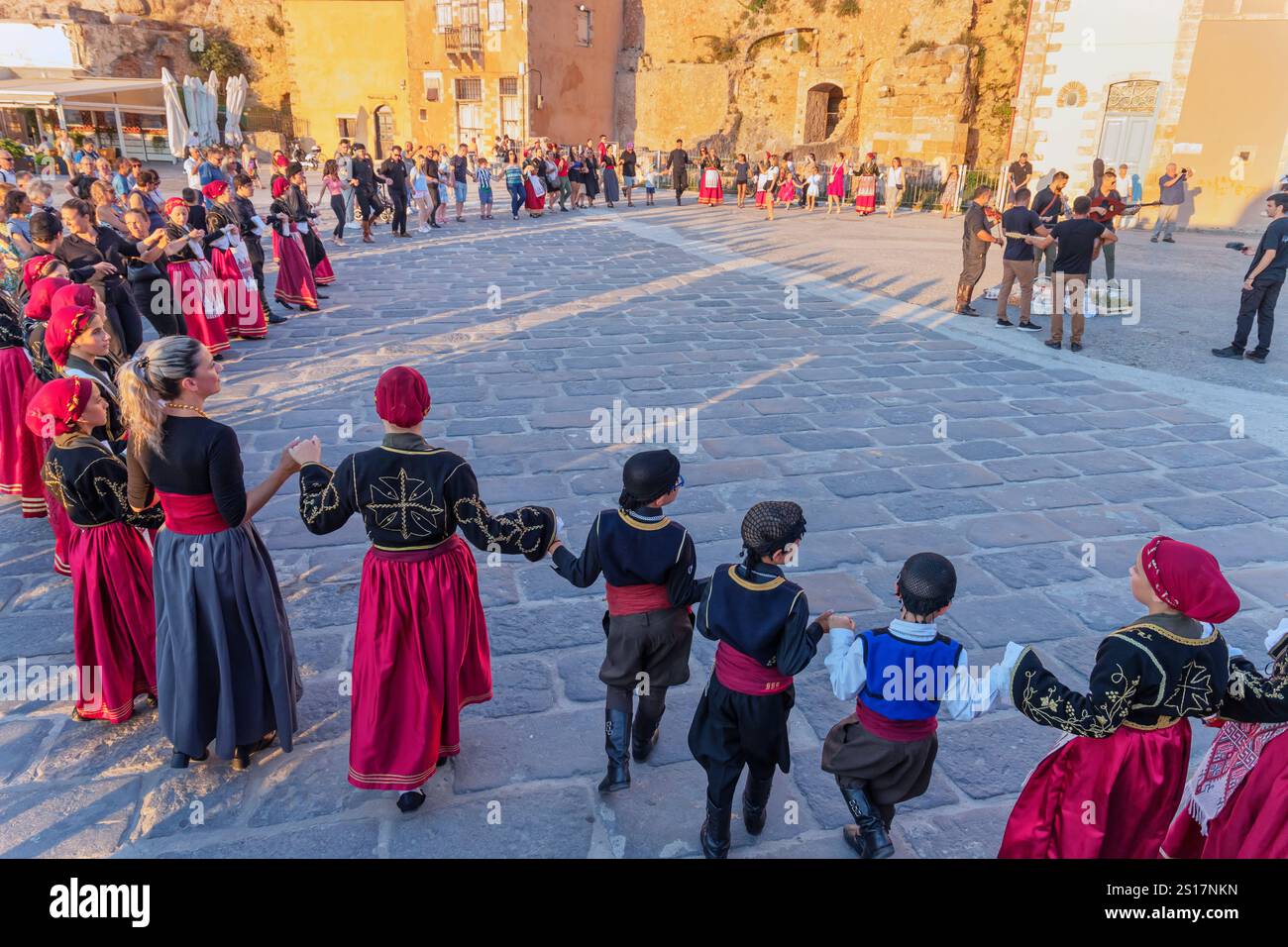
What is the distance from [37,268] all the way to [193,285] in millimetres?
3242

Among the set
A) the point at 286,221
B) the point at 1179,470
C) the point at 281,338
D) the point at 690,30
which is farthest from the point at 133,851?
the point at 690,30

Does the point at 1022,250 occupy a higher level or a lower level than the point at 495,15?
lower

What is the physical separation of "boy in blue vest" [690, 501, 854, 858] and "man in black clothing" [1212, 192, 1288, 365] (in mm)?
8352

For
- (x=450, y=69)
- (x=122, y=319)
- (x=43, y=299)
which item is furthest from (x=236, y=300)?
(x=450, y=69)

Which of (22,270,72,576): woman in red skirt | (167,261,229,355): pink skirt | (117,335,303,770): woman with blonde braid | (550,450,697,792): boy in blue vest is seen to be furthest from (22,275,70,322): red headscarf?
(167,261,229,355): pink skirt

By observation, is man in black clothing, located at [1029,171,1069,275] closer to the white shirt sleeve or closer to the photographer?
the photographer

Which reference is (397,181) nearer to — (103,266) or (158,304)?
(158,304)

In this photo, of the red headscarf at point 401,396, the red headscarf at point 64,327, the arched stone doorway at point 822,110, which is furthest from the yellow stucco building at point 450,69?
the red headscarf at point 401,396

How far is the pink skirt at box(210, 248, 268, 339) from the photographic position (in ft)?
30.3

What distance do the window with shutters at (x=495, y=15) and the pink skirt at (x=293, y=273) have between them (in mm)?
24329

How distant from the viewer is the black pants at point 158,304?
8.32 m

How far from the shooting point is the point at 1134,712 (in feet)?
7.67

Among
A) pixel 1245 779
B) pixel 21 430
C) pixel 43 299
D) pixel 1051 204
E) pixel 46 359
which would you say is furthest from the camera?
pixel 1051 204
